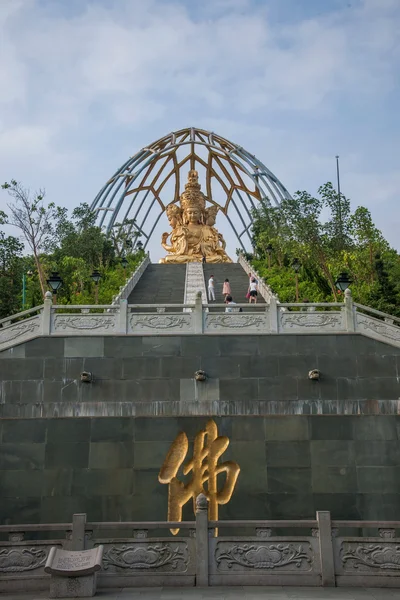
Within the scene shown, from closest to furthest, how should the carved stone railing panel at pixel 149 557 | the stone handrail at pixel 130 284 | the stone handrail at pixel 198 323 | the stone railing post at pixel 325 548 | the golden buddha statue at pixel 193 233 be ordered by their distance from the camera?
1. the stone railing post at pixel 325 548
2. the carved stone railing panel at pixel 149 557
3. the stone handrail at pixel 198 323
4. the stone handrail at pixel 130 284
5. the golden buddha statue at pixel 193 233

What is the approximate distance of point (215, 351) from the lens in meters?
16.3

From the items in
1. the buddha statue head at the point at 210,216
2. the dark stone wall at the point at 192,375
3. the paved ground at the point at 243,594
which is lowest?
the paved ground at the point at 243,594

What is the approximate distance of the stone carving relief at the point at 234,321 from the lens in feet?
54.2

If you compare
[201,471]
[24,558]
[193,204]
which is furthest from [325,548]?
[193,204]

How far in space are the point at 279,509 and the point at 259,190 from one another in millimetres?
42417

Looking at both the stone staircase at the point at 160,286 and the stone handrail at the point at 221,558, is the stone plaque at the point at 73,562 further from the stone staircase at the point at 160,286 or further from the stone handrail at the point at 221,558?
the stone staircase at the point at 160,286

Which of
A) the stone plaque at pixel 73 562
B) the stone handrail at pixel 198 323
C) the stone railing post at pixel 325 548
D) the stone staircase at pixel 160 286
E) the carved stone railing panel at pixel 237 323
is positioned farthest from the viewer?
the stone staircase at pixel 160 286

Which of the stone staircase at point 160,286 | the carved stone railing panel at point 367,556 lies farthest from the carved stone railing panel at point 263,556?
the stone staircase at point 160,286

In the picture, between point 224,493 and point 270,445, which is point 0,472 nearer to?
point 224,493

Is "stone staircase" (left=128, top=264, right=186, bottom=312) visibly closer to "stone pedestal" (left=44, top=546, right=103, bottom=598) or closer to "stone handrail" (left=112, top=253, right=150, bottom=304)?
"stone handrail" (left=112, top=253, right=150, bottom=304)

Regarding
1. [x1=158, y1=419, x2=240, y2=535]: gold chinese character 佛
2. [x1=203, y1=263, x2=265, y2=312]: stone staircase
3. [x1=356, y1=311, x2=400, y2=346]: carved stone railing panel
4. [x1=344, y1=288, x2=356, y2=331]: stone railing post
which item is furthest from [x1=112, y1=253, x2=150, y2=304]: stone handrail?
[x1=356, y1=311, x2=400, y2=346]: carved stone railing panel

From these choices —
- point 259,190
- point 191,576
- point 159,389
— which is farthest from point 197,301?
point 259,190

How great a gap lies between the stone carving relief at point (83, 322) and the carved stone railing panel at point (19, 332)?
53cm

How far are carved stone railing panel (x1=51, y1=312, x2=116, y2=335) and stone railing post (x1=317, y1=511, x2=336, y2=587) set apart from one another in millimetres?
7740
